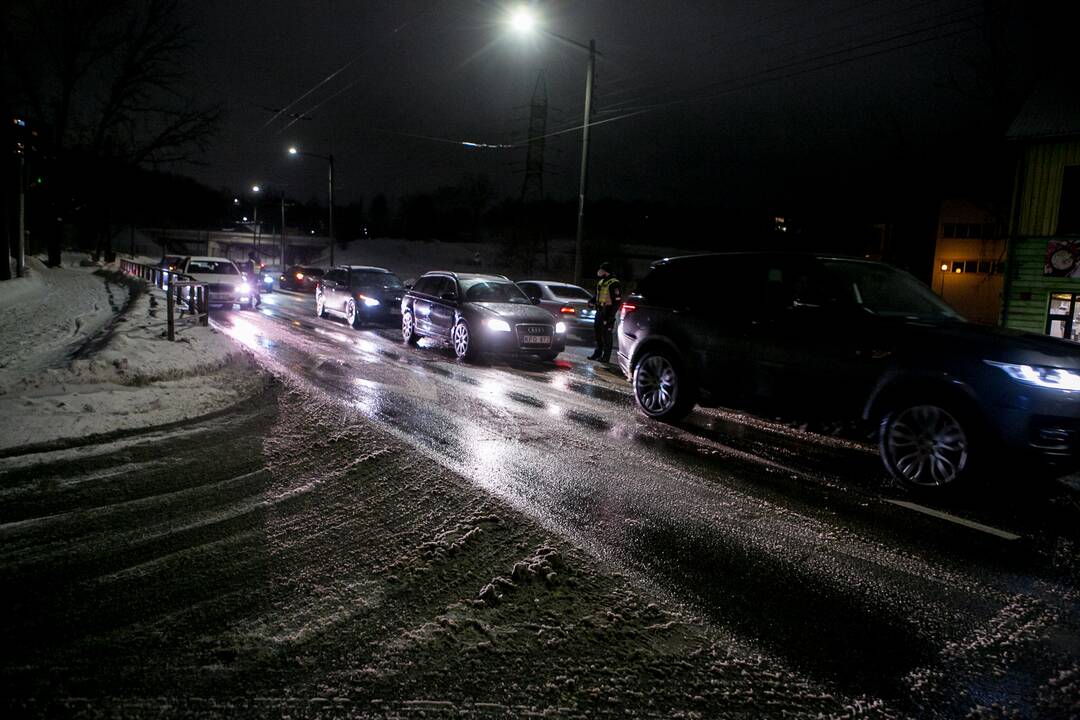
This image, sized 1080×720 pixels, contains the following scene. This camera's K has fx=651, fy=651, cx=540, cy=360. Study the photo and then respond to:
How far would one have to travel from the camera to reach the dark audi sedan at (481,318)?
41.0ft

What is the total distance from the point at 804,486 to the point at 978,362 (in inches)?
65.3

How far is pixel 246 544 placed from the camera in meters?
3.97

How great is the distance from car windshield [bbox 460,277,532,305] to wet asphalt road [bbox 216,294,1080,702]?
4.83 m

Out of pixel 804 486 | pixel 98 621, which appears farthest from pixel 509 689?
pixel 804 486

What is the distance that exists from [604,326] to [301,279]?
91.4ft

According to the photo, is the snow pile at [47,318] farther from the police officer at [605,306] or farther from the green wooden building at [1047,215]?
the green wooden building at [1047,215]

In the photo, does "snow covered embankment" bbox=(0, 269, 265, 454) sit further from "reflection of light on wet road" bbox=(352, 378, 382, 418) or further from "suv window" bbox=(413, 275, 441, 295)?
"suv window" bbox=(413, 275, 441, 295)

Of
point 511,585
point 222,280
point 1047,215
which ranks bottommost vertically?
point 511,585

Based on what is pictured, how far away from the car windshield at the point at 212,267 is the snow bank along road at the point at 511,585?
18.7m

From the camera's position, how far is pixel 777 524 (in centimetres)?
459

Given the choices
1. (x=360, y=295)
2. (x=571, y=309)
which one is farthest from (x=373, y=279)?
(x=571, y=309)

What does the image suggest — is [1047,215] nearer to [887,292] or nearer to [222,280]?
[887,292]

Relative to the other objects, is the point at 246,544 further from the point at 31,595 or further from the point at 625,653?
the point at 625,653

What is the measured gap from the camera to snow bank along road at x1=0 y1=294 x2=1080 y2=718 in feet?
8.66
